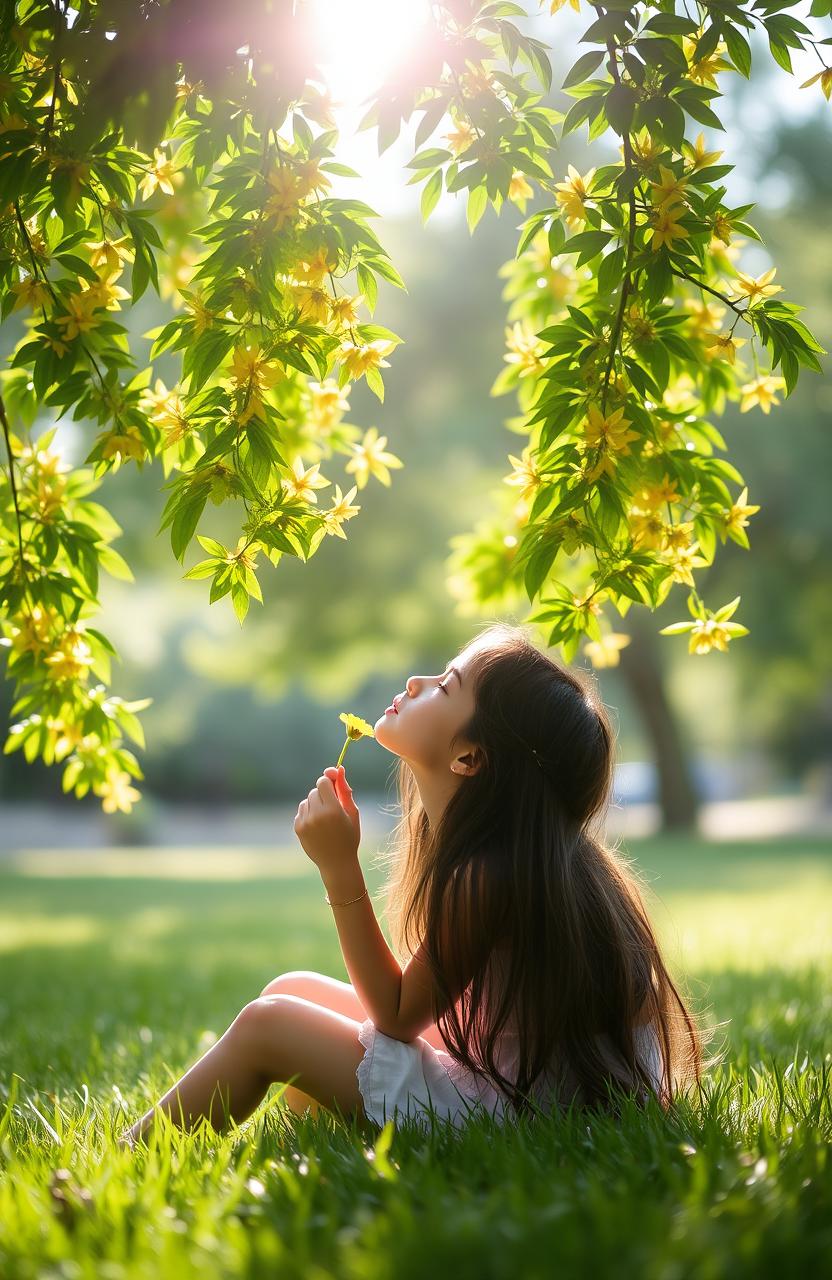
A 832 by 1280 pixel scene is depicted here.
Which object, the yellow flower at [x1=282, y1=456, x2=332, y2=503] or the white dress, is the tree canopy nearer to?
the yellow flower at [x1=282, y1=456, x2=332, y2=503]

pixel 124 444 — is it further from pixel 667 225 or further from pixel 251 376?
pixel 667 225

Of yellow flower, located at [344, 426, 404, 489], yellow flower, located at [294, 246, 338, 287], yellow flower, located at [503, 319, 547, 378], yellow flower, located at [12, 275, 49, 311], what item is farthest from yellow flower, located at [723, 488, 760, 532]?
yellow flower, located at [12, 275, 49, 311]

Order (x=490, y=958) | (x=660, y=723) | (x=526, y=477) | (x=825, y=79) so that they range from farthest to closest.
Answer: (x=660, y=723), (x=526, y=477), (x=490, y=958), (x=825, y=79)

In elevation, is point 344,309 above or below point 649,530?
above

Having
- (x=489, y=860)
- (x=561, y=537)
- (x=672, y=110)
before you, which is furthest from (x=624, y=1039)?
(x=672, y=110)

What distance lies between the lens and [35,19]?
185 cm

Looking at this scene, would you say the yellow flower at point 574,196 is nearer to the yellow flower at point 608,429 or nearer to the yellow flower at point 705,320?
the yellow flower at point 608,429

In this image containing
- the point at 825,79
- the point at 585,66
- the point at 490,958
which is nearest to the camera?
the point at 585,66

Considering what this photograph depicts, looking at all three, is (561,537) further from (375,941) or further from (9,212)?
(9,212)

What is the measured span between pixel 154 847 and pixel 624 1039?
21296 mm

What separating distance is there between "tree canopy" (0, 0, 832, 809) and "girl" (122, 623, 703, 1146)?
25cm

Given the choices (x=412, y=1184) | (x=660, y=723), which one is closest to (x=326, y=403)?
(x=412, y=1184)

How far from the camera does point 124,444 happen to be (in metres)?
2.19

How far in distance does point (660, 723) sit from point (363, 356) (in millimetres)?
14665
